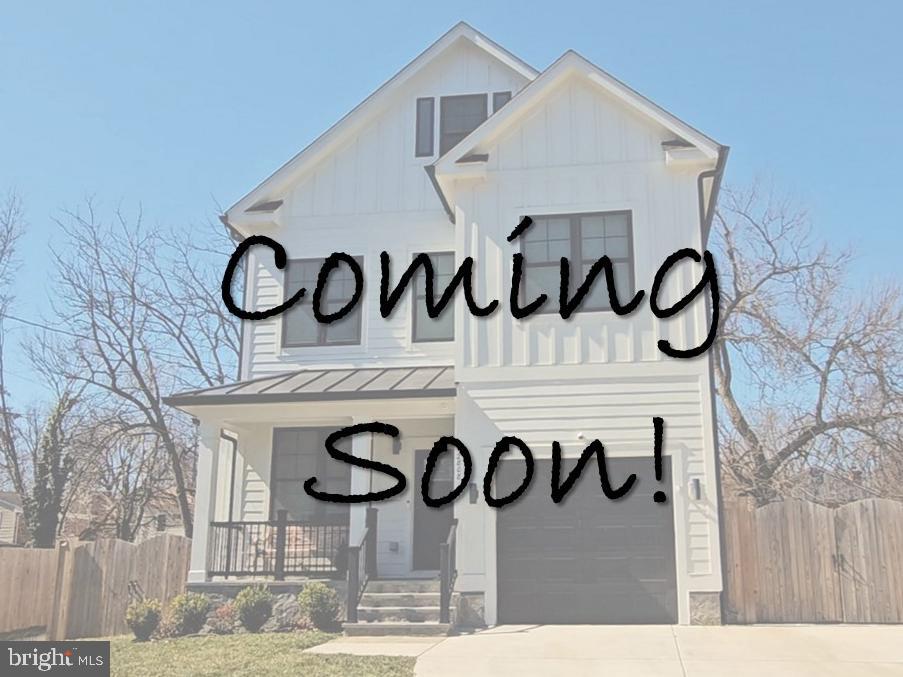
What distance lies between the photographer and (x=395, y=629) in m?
11.0

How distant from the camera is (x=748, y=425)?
23188 millimetres

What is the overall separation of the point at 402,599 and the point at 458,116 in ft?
28.4

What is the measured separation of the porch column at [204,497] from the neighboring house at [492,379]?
31 mm

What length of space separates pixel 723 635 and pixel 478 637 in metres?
2.92

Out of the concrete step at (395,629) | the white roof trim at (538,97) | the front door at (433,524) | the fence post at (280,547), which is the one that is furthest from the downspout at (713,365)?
the fence post at (280,547)

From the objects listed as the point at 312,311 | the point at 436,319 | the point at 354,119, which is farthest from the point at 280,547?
the point at 354,119

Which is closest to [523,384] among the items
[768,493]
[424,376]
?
[424,376]

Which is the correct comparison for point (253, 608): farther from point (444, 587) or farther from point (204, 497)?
point (444, 587)

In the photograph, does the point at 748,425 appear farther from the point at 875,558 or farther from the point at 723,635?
the point at 723,635

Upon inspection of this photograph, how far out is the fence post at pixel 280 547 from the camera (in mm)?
12562

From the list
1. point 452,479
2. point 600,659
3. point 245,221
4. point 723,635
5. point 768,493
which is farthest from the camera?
point 768,493

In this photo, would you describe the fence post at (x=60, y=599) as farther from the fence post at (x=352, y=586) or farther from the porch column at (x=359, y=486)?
the fence post at (x=352, y=586)

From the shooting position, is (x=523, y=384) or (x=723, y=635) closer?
(x=723, y=635)

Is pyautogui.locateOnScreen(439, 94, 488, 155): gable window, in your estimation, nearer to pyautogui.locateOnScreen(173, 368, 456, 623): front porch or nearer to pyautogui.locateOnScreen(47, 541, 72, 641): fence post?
pyautogui.locateOnScreen(173, 368, 456, 623): front porch
